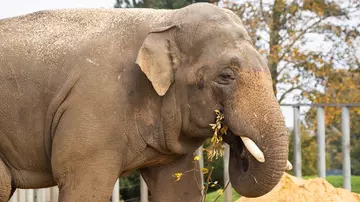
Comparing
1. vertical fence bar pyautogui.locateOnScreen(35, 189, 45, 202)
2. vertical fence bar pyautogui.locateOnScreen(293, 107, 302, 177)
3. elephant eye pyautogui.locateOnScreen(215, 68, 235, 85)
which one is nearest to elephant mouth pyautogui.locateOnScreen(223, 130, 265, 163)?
elephant eye pyautogui.locateOnScreen(215, 68, 235, 85)

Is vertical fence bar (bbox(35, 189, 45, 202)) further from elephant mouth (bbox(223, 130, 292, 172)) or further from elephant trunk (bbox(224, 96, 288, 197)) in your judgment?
elephant trunk (bbox(224, 96, 288, 197))

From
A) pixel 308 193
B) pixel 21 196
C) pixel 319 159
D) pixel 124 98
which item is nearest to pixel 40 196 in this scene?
pixel 21 196

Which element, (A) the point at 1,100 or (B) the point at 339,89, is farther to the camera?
(B) the point at 339,89

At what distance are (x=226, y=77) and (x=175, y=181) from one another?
3.80ft

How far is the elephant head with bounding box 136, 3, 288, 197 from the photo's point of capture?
16.0 ft

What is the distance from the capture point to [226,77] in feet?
16.4

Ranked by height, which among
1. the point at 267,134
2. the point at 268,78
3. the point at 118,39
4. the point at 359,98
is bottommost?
the point at 359,98

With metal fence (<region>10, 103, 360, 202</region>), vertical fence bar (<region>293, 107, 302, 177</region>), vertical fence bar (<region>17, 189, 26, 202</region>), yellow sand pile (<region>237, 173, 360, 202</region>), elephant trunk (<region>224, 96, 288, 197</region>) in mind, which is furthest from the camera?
vertical fence bar (<region>293, 107, 302, 177</region>)

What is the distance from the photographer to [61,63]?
17.1ft

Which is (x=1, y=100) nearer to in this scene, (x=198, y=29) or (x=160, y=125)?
(x=160, y=125)

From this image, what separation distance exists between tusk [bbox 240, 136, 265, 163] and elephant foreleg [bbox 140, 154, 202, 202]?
3.09 feet

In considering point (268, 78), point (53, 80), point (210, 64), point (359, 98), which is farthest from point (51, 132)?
point (359, 98)

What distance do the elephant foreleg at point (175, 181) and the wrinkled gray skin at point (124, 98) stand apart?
0.31 m

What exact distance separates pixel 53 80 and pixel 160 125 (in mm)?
816
